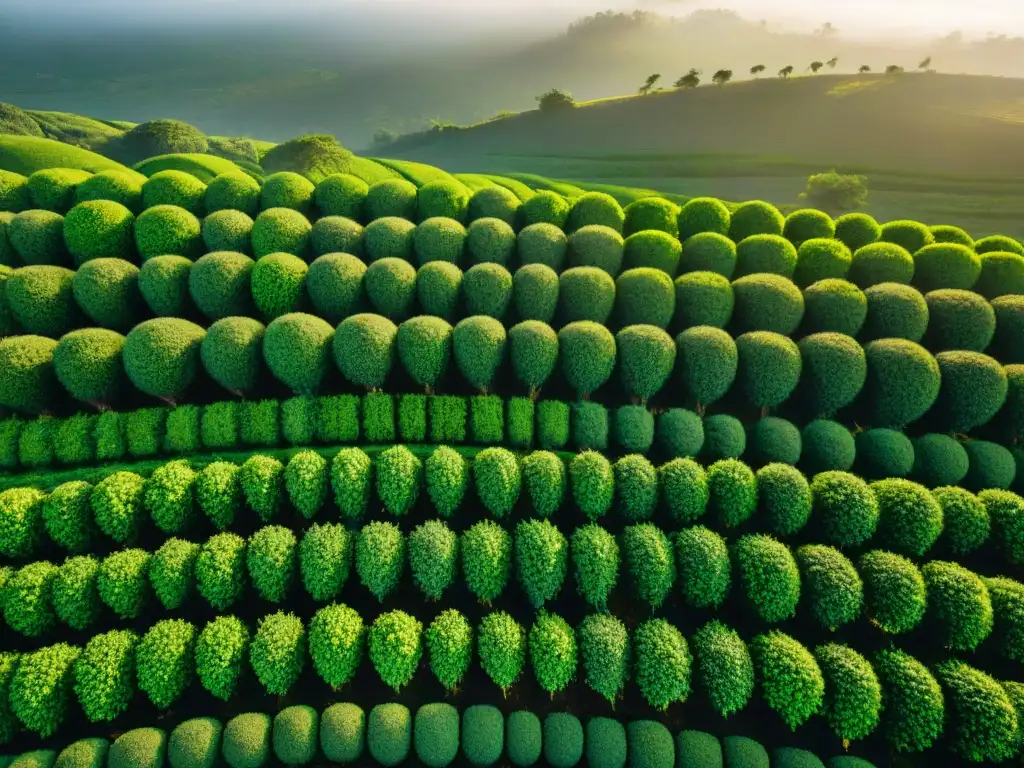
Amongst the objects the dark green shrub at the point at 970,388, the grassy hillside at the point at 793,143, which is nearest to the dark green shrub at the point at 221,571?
the dark green shrub at the point at 970,388

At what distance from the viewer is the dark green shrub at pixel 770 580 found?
16.9m

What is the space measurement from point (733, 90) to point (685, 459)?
7868cm

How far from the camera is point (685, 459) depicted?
1955cm

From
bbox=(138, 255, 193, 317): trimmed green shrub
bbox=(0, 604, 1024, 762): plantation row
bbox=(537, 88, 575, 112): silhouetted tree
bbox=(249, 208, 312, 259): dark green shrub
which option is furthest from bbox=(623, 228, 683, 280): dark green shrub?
bbox=(537, 88, 575, 112): silhouetted tree

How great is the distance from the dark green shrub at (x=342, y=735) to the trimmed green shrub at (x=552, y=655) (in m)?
5.55

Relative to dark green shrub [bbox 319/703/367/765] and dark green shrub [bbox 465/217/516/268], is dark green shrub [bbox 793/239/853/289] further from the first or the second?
dark green shrub [bbox 319/703/367/765]

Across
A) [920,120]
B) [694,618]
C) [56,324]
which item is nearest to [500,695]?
[694,618]

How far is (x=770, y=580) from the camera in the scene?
16938 millimetres

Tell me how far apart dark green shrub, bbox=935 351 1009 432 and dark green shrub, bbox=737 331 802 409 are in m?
6.43

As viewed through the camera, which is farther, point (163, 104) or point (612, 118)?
point (163, 104)

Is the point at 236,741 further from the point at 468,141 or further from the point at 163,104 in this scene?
the point at 163,104

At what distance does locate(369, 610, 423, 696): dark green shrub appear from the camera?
15641mm

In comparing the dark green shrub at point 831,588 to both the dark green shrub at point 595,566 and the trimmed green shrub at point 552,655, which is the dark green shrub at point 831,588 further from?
the trimmed green shrub at point 552,655

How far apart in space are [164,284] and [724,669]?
27961mm
